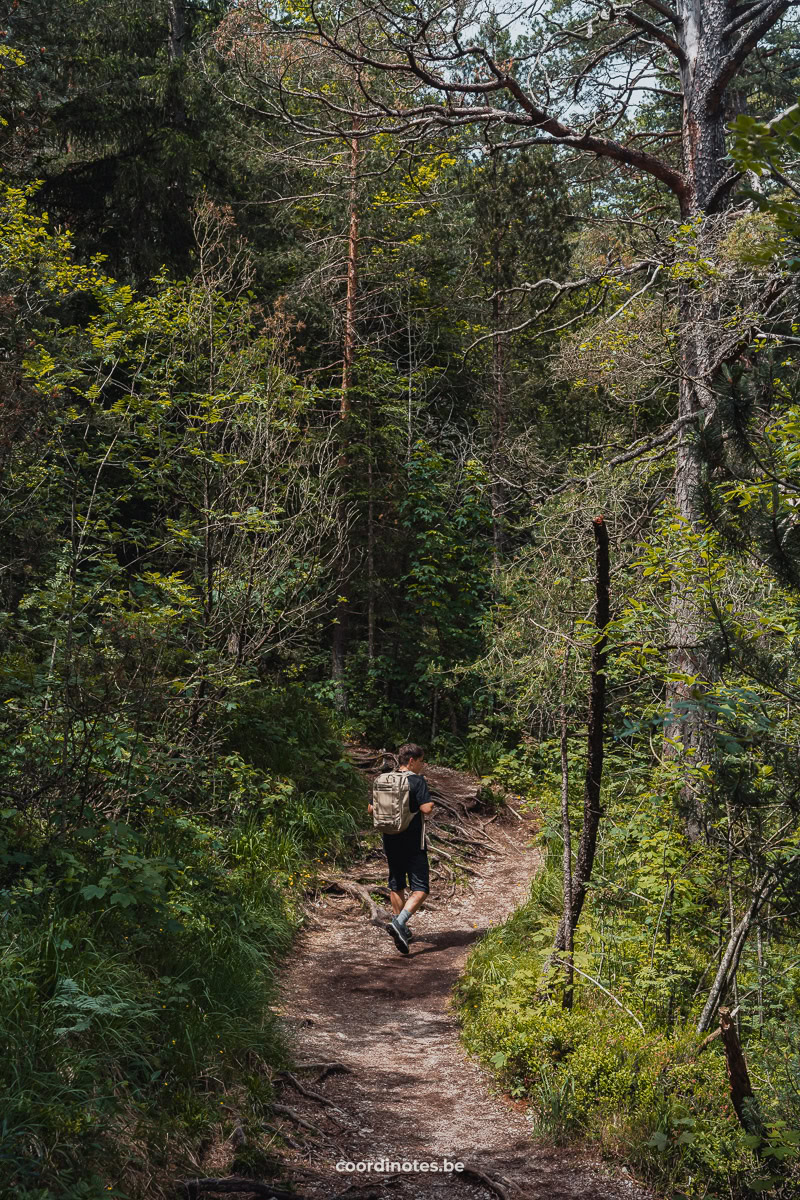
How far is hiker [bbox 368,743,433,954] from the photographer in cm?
743

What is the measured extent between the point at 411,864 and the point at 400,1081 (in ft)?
7.85

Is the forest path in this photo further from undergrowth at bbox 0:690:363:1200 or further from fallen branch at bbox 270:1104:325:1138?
undergrowth at bbox 0:690:363:1200

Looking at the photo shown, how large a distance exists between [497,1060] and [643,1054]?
2.84ft

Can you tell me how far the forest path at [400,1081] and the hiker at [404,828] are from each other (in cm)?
44

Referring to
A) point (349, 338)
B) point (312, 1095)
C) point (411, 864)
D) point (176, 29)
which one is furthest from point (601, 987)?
point (176, 29)

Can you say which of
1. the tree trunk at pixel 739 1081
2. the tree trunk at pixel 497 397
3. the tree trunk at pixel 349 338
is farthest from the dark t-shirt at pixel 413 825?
the tree trunk at pixel 497 397

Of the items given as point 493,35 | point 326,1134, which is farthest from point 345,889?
point 493,35

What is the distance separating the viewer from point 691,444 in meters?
3.63

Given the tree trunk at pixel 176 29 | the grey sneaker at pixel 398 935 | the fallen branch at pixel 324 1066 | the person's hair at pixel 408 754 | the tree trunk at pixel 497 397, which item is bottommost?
the fallen branch at pixel 324 1066

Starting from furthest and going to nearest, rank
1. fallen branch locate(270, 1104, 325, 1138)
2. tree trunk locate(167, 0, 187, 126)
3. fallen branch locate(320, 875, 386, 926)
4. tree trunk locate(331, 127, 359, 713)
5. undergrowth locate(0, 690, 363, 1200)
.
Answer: tree trunk locate(167, 0, 187, 126), tree trunk locate(331, 127, 359, 713), fallen branch locate(320, 875, 386, 926), fallen branch locate(270, 1104, 325, 1138), undergrowth locate(0, 690, 363, 1200)

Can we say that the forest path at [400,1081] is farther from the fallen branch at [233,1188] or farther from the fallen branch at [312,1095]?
the fallen branch at [233,1188]

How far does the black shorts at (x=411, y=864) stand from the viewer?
7621 mm

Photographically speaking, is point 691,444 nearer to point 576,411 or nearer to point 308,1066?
point 308,1066

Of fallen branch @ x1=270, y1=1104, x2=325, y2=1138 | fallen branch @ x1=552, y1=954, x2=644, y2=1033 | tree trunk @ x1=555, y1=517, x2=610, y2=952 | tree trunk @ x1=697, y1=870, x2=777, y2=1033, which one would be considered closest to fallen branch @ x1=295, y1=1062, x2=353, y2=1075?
fallen branch @ x1=270, y1=1104, x2=325, y2=1138
